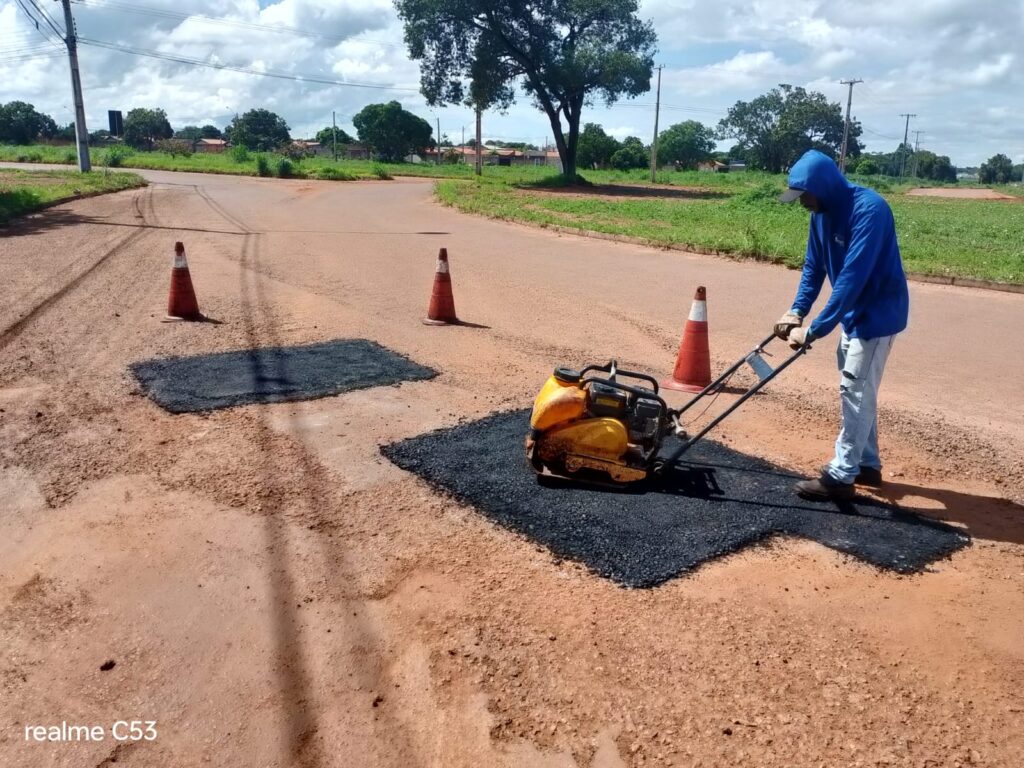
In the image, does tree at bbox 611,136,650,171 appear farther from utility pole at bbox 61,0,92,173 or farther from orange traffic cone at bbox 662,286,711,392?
orange traffic cone at bbox 662,286,711,392

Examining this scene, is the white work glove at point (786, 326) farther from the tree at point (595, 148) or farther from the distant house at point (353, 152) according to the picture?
the distant house at point (353, 152)

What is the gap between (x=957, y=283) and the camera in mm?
11250

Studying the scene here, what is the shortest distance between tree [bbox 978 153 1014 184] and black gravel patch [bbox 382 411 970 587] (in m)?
116

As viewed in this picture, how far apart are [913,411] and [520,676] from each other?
4383 millimetres

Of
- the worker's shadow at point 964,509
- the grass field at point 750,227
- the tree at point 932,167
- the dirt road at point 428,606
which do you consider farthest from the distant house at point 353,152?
the worker's shadow at point 964,509

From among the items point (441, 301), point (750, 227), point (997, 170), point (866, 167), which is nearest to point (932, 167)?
point (997, 170)

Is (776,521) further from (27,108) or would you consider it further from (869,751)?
(27,108)

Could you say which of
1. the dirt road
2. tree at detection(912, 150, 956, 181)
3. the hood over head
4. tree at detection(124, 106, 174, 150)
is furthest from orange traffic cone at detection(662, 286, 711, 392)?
tree at detection(912, 150, 956, 181)

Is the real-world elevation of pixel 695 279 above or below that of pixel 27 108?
below

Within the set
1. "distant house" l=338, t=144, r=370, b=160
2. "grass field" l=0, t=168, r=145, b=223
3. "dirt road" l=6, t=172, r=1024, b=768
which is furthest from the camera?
"distant house" l=338, t=144, r=370, b=160

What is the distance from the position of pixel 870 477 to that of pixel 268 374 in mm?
4294

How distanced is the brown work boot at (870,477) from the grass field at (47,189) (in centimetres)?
1650

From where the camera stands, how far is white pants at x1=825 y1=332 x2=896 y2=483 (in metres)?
4.03

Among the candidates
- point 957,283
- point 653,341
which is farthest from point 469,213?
point 653,341
